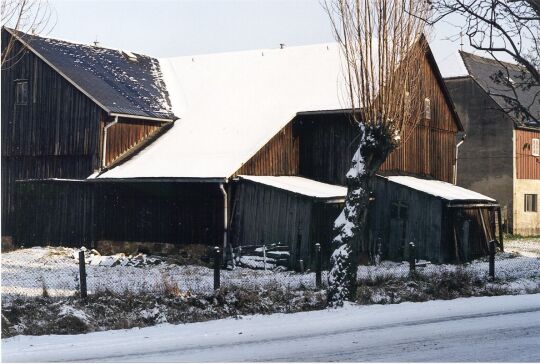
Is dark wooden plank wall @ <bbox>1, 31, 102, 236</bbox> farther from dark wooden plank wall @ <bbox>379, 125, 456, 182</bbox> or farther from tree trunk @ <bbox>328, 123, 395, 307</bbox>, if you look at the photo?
tree trunk @ <bbox>328, 123, 395, 307</bbox>

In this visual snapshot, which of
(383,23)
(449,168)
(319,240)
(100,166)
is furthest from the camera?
(449,168)

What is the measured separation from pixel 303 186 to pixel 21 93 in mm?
12853

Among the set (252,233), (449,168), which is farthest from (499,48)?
(449,168)

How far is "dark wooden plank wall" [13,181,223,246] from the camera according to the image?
24750 millimetres

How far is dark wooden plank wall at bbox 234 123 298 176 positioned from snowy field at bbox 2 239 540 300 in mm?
3965

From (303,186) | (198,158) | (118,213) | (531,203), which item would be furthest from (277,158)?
(531,203)

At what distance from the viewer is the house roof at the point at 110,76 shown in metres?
Result: 27.6

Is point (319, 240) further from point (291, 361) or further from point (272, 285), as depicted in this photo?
point (291, 361)

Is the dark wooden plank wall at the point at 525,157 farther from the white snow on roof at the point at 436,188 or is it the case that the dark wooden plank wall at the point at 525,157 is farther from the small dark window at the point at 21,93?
the small dark window at the point at 21,93

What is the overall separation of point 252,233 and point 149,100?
930 centimetres

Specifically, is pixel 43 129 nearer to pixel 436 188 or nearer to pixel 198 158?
pixel 198 158

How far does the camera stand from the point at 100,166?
26891 millimetres

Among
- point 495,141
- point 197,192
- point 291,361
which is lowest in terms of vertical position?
point 291,361

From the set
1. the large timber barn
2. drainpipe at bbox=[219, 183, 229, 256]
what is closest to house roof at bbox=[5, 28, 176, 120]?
the large timber barn
